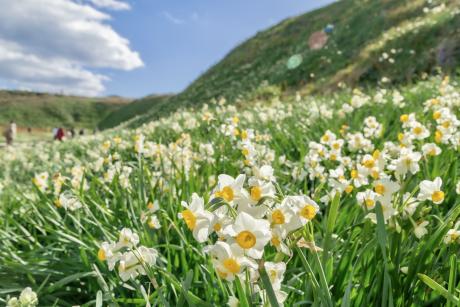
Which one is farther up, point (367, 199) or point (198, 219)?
point (198, 219)

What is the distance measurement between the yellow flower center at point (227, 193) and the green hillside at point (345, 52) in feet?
36.7

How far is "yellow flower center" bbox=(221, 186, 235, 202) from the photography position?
108 centimetres

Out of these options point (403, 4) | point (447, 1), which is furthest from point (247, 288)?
point (403, 4)

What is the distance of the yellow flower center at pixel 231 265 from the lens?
983mm

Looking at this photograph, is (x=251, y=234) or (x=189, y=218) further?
(x=189, y=218)

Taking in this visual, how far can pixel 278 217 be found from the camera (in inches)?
40.6

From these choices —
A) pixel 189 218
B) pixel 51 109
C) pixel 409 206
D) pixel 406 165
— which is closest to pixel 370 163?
pixel 406 165

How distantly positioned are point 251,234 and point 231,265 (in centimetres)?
10

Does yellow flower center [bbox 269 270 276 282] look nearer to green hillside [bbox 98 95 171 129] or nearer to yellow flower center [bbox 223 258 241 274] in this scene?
yellow flower center [bbox 223 258 241 274]

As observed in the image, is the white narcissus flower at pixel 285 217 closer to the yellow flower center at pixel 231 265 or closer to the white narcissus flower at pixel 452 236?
the yellow flower center at pixel 231 265

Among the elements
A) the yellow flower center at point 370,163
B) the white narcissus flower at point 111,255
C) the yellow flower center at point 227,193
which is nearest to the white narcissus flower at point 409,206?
the yellow flower center at point 370,163

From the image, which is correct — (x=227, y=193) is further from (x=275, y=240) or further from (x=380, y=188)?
(x=380, y=188)

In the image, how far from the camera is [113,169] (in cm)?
350

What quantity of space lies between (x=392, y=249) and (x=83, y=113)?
289 ft
